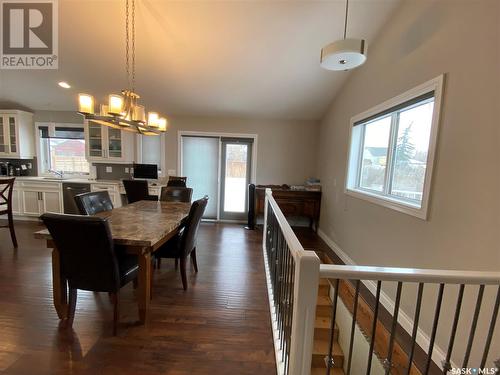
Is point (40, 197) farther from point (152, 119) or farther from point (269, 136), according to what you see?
point (269, 136)

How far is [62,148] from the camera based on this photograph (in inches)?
193

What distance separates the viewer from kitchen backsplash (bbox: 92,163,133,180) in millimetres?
4867

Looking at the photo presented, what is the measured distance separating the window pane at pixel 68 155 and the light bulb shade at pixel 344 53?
5.11 m

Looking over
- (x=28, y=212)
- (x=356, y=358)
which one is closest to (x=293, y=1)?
(x=356, y=358)

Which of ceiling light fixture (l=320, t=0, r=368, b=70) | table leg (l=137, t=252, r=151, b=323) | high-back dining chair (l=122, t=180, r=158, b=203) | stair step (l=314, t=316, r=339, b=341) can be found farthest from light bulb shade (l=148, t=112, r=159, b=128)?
stair step (l=314, t=316, r=339, b=341)

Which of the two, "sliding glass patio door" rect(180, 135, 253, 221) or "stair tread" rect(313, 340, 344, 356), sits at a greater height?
"sliding glass patio door" rect(180, 135, 253, 221)

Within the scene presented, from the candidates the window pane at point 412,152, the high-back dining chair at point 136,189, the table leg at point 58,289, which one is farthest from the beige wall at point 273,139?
the table leg at point 58,289

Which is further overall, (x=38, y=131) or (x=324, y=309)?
(x=38, y=131)

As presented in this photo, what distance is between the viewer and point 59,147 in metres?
4.88

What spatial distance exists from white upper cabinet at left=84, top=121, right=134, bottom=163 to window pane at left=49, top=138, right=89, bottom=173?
0.46 m

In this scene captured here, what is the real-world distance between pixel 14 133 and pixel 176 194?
386 cm

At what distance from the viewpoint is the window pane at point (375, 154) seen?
8.87 feet

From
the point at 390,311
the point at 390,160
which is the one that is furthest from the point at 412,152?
the point at 390,311

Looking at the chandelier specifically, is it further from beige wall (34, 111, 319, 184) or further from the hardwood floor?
beige wall (34, 111, 319, 184)
